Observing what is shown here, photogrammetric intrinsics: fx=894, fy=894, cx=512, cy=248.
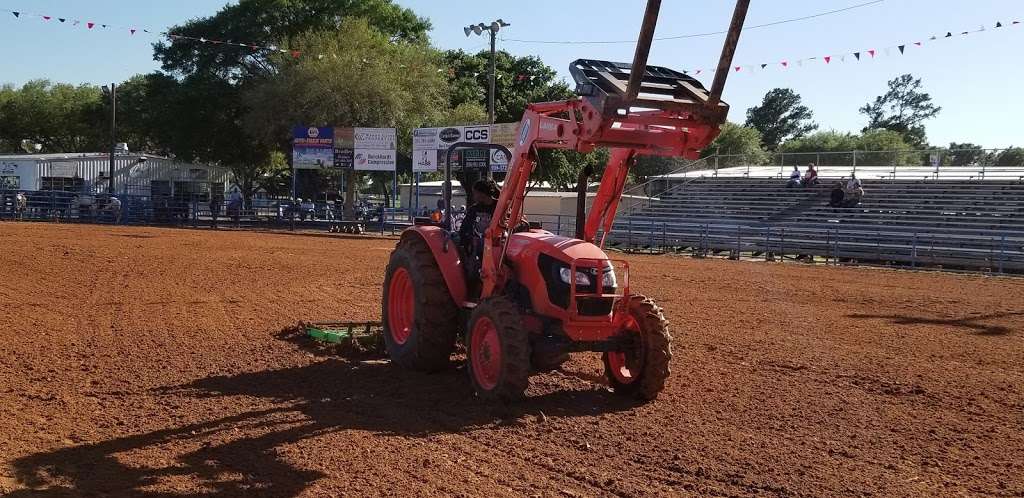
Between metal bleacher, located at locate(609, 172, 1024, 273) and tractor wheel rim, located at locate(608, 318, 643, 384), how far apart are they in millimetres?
19047

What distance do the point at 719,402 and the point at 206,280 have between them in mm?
10320

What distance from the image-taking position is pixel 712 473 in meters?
5.51

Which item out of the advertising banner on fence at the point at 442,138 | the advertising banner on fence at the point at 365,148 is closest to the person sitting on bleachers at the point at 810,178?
the advertising banner on fence at the point at 442,138

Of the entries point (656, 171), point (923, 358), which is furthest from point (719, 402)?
point (656, 171)

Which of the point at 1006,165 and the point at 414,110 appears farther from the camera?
the point at 414,110

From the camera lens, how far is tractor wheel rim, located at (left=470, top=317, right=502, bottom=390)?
271 inches

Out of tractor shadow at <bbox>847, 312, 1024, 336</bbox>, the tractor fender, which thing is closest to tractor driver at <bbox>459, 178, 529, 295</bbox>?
the tractor fender

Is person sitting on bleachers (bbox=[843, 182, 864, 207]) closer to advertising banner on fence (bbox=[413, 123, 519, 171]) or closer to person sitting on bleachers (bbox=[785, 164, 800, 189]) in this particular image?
person sitting on bleachers (bbox=[785, 164, 800, 189])

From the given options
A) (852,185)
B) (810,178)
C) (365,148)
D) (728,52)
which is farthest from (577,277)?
(365,148)

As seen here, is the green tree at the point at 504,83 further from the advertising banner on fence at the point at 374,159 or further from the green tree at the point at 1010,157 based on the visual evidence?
the green tree at the point at 1010,157

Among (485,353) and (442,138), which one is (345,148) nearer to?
(442,138)

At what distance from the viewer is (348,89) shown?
40.3 metres

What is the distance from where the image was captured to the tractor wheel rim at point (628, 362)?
729 cm

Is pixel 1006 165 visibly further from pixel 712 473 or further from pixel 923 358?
pixel 712 473
